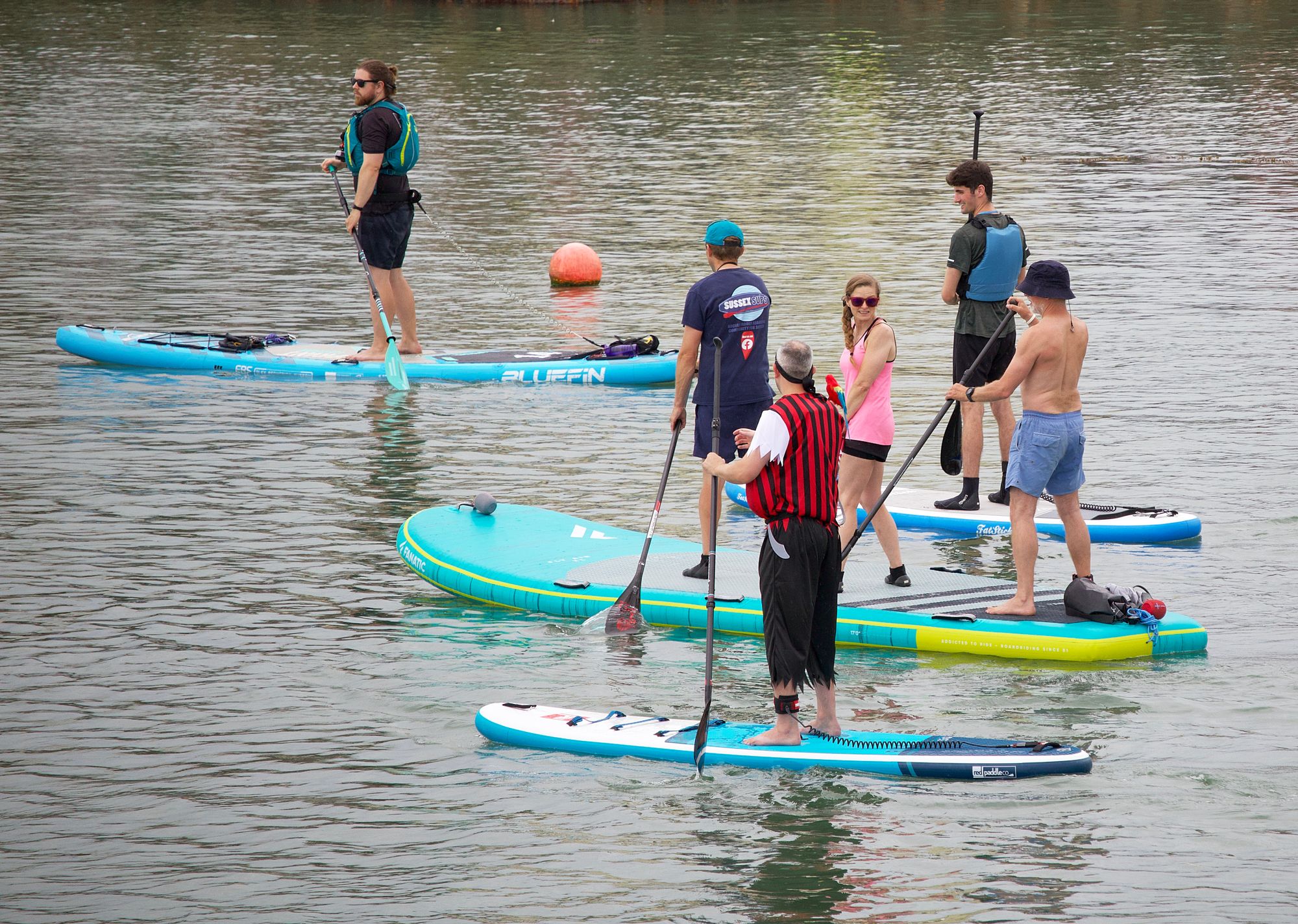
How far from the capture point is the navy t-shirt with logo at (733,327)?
28.4 ft

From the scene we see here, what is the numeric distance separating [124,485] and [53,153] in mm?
17937

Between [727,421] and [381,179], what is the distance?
5804 millimetres

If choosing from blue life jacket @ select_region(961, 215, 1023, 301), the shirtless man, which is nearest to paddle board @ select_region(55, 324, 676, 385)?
blue life jacket @ select_region(961, 215, 1023, 301)

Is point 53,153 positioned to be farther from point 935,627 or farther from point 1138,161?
point 935,627

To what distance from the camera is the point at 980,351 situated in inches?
402

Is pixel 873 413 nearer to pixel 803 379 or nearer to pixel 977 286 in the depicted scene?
pixel 977 286

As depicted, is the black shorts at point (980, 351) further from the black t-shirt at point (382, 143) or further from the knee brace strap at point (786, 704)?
the black t-shirt at point (382, 143)

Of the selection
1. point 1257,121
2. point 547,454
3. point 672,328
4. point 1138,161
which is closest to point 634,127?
point 1138,161

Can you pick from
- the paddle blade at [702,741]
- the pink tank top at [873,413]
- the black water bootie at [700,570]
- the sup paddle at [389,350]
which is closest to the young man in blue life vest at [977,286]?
the pink tank top at [873,413]

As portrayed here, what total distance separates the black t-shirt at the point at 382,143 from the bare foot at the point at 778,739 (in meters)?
7.72

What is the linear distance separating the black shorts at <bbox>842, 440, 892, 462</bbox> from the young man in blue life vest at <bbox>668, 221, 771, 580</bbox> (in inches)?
19.7

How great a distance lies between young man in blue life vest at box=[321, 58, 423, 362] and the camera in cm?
1332

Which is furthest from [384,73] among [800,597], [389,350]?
[800,597]

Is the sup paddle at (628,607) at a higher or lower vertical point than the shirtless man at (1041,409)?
Result: lower
